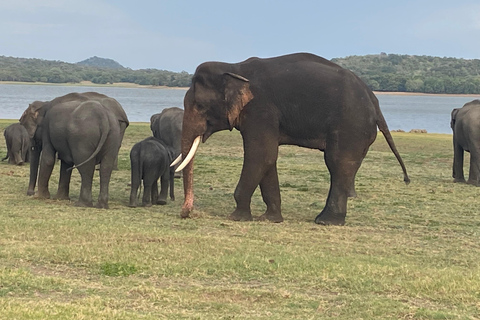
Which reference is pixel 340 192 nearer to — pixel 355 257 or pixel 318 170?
pixel 355 257

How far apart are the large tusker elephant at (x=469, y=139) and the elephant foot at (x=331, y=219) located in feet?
25.4

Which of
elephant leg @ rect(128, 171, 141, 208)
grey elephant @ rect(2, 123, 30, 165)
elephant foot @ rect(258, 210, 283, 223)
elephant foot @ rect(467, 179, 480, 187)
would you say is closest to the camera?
elephant foot @ rect(258, 210, 283, 223)

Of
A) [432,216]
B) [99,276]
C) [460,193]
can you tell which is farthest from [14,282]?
[460,193]

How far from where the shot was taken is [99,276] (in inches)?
330

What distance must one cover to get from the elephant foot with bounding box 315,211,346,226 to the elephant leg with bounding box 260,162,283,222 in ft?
2.21

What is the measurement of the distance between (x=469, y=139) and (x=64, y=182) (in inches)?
409

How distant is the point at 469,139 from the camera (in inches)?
784

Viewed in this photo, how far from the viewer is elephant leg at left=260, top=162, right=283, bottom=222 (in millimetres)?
13039

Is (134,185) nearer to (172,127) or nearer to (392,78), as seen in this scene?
(172,127)

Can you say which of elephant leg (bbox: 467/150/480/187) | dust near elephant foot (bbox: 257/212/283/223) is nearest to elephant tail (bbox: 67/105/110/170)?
dust near elephant foot (bbox: 257/212/283/223)

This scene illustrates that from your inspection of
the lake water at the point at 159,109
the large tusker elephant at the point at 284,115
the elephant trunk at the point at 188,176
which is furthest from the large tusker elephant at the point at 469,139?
the lake water at the point at 159,109

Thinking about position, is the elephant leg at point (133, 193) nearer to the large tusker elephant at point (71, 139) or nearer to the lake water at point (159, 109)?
the large tusker elephant at point (71, 139)

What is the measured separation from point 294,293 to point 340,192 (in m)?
5.00

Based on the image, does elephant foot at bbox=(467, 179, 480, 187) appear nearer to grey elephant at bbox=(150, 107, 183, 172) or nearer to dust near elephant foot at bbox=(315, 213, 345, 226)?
grey elephant at bbox=(150, 107, 183, 172)
